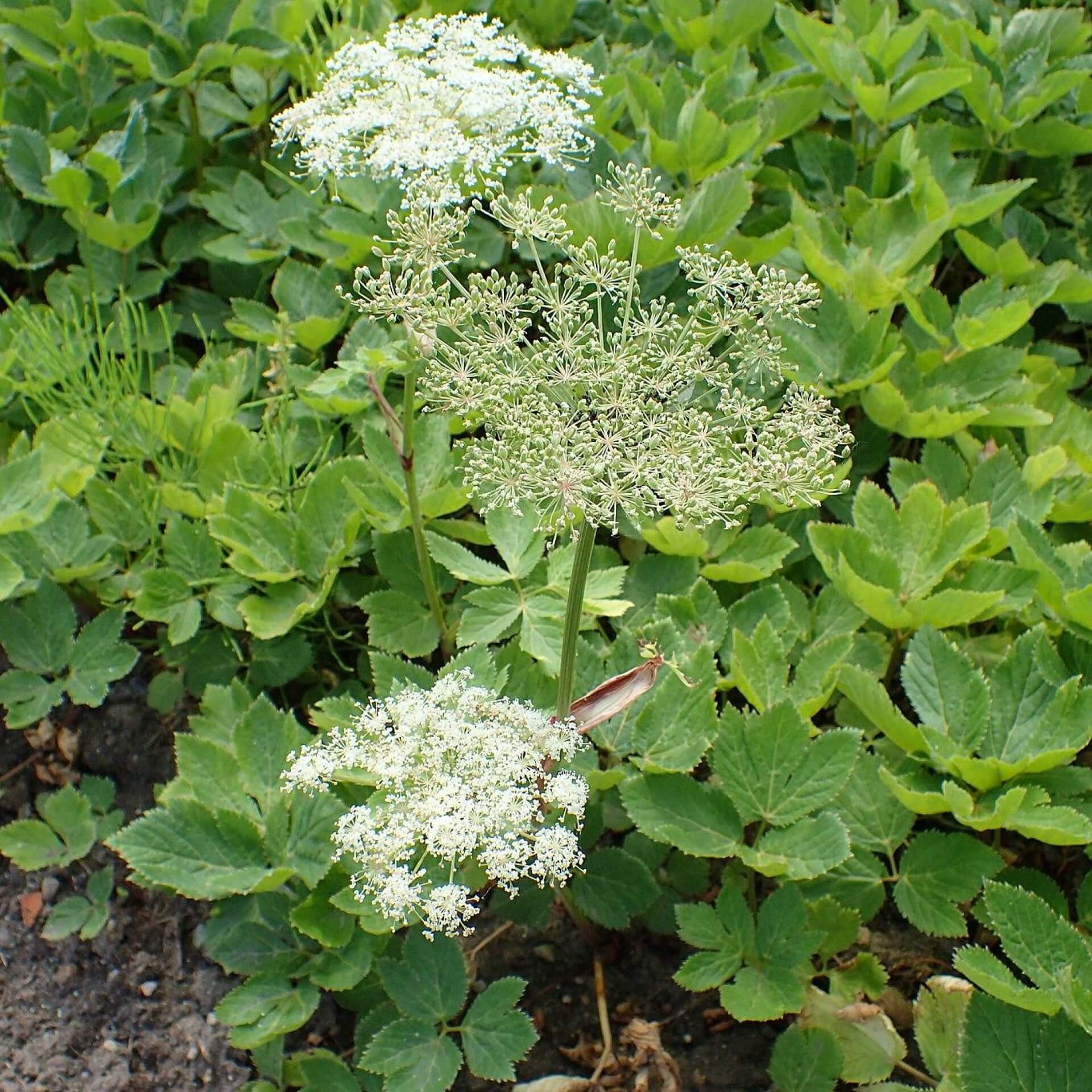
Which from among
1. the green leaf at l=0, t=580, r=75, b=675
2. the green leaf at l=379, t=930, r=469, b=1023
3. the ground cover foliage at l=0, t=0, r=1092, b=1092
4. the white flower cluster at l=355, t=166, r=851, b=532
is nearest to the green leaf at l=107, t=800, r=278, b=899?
the ground cover foliage at l=0, t=0, r=1092, b=1092

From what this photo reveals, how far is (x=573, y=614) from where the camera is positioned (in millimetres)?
1632

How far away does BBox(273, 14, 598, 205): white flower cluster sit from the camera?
6.59 ft

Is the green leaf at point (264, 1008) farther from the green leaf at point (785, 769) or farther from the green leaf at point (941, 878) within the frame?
the green leaf at point (941, 878)

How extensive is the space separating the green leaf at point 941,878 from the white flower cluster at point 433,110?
135 cm

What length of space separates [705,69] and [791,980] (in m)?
2.31

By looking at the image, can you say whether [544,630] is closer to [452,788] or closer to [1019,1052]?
[452,788]

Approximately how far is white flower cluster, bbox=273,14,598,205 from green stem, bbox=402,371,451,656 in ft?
1.14

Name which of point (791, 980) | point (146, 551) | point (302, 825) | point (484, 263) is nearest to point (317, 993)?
point (302, 825)

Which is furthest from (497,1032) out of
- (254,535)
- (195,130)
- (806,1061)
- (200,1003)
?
(195,130)

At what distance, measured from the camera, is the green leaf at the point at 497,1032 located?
180cm

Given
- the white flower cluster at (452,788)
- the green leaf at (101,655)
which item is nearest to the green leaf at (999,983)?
the white flower cluster at (452,788)

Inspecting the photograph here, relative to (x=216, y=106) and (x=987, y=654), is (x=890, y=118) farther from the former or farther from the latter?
(x=216, y=106)

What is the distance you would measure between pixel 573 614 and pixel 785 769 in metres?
0.49

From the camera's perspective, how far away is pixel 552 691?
1992 millimetres
